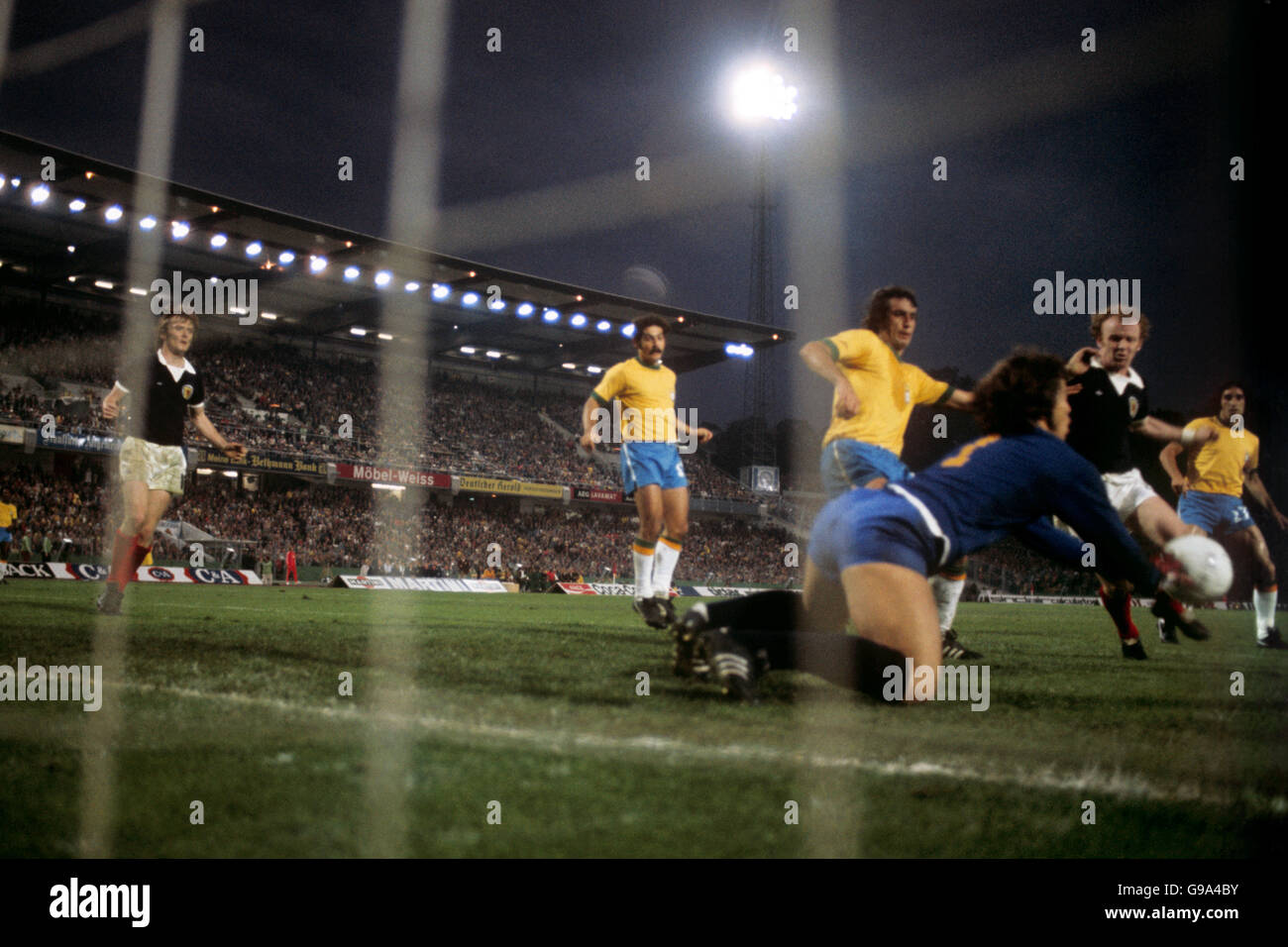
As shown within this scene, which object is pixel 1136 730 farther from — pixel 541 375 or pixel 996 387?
pixel 541 375

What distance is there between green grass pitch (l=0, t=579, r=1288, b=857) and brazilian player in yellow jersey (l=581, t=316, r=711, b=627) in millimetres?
2812

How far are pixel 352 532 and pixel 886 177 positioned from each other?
2661 cm

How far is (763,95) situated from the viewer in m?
12.0

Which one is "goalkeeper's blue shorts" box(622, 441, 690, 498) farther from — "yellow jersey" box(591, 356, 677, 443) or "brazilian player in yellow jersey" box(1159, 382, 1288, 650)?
"brazilian player in yellow jersey" box(1159, 382, 1288, 650)

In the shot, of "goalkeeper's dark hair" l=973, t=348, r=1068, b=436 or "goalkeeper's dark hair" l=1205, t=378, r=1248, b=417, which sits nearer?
"goalkeeper's dark hair" l=973, t=348, r=1068, b=436

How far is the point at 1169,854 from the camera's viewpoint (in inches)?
92.7

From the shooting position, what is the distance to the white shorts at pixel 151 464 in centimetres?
819

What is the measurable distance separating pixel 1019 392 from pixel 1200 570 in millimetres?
1189

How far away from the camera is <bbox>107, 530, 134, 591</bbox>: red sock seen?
8289 mm

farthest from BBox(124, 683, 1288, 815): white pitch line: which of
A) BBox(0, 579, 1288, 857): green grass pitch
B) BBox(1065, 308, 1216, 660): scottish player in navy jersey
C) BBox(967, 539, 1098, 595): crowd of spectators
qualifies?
BBox(967, 539, 1098, 595): crowd of spectators

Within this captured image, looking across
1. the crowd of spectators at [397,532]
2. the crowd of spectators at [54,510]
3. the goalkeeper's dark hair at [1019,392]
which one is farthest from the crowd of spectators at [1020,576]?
the goalkeeper's dark hair at [1019,392]

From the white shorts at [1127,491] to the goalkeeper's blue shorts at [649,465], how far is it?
3625 mm

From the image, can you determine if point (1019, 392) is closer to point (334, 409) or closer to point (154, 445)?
point (154, 445)

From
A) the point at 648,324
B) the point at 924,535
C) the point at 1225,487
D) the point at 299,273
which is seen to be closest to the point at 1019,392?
the point at 924,535
